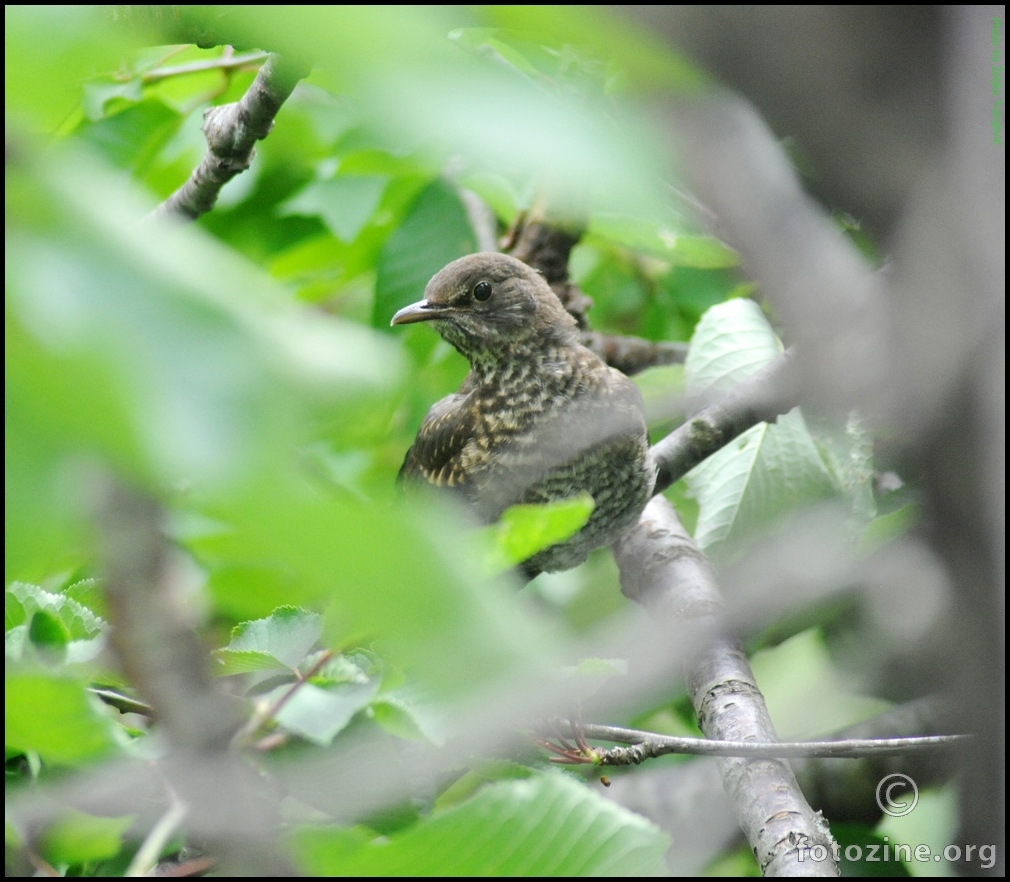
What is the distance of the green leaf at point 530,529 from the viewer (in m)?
0.85

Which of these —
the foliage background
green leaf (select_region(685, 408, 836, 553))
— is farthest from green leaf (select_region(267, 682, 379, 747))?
green leaf (select_region(685, 408, 836, 553))

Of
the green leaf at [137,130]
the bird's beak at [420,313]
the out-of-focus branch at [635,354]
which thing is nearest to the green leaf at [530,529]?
the bird's beak at [420,313]

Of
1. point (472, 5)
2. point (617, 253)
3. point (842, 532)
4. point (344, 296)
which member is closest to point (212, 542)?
point (472, 5)

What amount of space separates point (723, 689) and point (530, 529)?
160 cm

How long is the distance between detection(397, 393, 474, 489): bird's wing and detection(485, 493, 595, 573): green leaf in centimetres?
188

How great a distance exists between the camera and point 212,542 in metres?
0.60

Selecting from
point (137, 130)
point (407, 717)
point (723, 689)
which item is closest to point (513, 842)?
point (407, 717)

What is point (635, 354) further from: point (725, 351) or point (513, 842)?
point (513, 842)

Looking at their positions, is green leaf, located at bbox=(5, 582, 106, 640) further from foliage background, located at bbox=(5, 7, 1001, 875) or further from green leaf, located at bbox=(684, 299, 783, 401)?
green leaf, located at bbox=(684, 299, 783, 401)

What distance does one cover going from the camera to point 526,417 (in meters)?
2.85

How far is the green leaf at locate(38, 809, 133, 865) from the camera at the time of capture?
104cm

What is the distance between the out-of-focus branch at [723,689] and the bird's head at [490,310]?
2.25 ft

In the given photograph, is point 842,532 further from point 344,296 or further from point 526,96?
point 344,296

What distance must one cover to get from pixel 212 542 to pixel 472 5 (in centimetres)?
34
